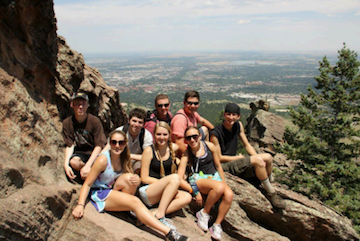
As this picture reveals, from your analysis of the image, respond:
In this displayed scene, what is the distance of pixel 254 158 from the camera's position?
5469mm

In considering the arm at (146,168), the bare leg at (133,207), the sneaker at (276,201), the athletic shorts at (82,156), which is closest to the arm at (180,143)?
the arm at (146,168)

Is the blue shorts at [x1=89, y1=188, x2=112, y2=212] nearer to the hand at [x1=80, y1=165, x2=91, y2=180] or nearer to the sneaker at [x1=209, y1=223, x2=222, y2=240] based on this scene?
the hand at [x1=80, y1=165, x2=91, y2=180]

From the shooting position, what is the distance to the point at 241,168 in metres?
5.82

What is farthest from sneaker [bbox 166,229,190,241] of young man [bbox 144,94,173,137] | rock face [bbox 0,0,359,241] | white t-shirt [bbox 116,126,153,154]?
young man [bbox 144,94,173,137]

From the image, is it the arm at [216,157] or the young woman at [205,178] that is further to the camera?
the arm at [216,157]

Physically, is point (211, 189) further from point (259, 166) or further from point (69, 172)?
point (69, 172)

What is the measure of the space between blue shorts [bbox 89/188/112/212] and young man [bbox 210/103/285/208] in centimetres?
259

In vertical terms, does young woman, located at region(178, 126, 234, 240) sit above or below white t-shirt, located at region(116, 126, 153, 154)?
below

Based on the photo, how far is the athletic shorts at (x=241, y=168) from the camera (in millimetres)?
5707

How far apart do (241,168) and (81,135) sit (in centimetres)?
361

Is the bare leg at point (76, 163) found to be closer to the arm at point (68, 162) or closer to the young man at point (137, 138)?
the arm at point (68, 162)

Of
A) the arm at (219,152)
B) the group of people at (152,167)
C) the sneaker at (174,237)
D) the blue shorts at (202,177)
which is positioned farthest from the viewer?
the arm at (219,152)

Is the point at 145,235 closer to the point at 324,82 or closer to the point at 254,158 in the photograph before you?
the point at 254,158

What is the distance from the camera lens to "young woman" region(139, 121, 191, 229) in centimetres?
451
